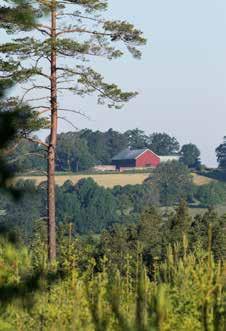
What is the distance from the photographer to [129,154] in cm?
19125

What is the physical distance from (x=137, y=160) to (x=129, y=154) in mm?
3346

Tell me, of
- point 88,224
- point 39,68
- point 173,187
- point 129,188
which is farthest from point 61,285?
point 173,187

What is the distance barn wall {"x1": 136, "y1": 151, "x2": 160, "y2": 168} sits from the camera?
18850 centimetres

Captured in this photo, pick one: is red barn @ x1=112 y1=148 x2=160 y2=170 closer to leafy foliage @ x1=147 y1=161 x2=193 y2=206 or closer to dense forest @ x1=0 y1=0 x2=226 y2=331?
leafy foliage @ x1=147 y1=161 x2=193 y2=206

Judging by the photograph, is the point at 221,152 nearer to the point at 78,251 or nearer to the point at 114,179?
the point at 114,179

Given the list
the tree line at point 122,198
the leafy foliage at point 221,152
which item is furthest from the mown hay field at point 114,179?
the leafy foliage at point 221,152

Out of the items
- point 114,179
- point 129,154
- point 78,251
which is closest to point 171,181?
point 114,179

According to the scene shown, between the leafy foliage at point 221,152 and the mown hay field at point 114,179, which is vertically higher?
the leafy foliage at point 221,152

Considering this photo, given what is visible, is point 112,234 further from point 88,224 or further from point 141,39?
point 88,224

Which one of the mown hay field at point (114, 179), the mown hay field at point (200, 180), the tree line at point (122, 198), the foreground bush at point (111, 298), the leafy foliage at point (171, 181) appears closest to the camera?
the foreground bush at point (111, 298)

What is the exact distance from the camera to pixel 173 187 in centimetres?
15862

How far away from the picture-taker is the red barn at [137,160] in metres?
188

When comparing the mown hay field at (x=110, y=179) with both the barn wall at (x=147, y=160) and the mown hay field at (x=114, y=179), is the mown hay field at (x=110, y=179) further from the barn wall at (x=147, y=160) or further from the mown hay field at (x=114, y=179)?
the barn wall at (x=147, y=160)

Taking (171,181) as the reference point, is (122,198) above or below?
below
